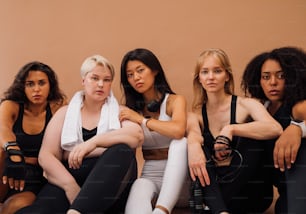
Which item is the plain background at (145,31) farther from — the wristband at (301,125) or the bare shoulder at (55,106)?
the wristband at (301,125)

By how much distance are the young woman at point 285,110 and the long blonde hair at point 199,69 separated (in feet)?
0.32

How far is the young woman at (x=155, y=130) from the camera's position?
1.06m

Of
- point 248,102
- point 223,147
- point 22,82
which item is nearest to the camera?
point 223,147

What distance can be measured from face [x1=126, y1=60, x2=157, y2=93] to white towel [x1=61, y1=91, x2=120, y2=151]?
96mm

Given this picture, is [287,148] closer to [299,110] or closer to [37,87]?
[299,110]

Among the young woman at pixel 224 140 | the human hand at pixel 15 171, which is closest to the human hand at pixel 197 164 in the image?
the young woman at pixel 224 140

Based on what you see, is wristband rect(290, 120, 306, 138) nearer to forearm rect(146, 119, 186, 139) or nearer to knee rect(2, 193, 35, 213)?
forearm rect(146, 119, 186, 139)

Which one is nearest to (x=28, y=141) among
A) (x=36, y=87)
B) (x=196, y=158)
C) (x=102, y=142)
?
(x=36, y=87)

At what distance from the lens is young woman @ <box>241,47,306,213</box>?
976 millimetres

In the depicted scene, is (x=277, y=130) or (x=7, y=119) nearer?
(x=277, y=130)

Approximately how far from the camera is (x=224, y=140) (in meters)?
1.06

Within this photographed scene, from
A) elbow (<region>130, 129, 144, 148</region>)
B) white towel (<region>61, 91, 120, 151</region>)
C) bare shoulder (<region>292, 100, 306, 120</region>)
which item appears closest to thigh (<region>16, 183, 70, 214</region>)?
white towel (<region>61, 91, 120, 151</region>)

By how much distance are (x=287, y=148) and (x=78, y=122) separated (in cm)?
61

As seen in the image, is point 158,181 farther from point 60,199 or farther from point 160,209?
point 60,199
